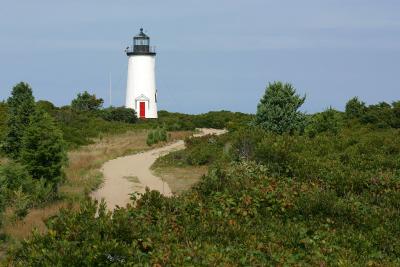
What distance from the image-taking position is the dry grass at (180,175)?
711 inches

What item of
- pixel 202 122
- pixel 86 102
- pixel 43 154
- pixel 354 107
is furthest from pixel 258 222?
pixel 86 102

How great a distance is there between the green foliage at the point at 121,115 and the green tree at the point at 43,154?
33.7m

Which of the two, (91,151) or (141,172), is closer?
(141,172)

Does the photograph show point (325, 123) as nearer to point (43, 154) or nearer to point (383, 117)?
point (383, 117)

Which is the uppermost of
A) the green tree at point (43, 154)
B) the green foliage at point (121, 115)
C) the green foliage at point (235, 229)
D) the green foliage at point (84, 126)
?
the green foliage at point (121, 115)

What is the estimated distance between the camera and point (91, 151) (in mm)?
30641

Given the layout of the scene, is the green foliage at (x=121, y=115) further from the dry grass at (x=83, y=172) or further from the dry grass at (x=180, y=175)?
the dry grass at (x=180, y=175)

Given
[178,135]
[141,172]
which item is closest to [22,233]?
[141,172]

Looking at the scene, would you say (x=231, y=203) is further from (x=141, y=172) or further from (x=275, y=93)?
(x=275, y=93)

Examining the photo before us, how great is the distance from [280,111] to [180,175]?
9.43 metres

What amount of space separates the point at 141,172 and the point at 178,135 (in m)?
16.9

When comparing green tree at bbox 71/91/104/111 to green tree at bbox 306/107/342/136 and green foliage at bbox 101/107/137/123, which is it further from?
green tree at bbox 306/107/342/136

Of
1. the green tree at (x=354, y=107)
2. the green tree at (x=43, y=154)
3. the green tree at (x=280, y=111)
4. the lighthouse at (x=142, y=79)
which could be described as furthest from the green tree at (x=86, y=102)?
the green tree at (x=43, y=154)

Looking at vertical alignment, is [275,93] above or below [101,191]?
above
